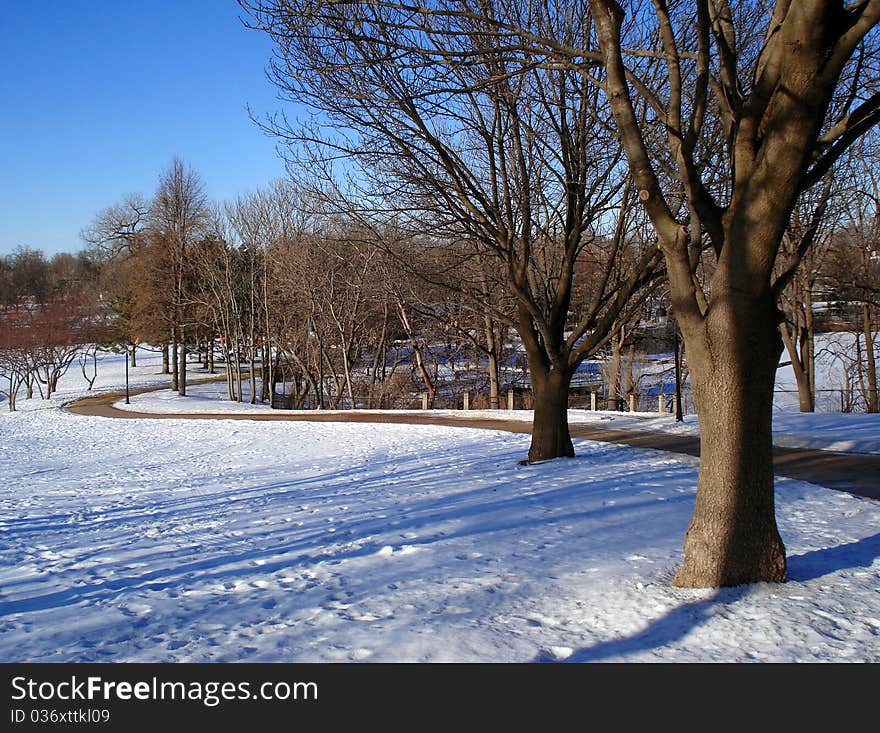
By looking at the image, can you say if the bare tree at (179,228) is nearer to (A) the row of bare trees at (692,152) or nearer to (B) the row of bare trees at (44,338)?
(B) the row of bare trees at (44,338)

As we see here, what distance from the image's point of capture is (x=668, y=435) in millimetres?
16516

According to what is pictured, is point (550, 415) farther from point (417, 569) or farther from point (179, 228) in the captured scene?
point (179, 228)

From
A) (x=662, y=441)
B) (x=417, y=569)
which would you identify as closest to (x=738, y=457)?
(x=417, y=569)

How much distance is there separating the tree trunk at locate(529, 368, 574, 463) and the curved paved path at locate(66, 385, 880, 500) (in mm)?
2675

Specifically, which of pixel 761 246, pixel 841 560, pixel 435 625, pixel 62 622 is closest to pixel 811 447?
pixel 841 560

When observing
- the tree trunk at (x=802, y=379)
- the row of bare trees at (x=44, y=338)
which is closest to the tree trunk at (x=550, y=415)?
the tree trunk at (x=802, y=379)

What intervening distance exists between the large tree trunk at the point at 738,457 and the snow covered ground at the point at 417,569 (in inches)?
9.6

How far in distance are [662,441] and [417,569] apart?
33.6 feet

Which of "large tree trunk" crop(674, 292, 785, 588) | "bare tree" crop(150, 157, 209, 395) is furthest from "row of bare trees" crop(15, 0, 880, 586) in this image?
"bare tree" crop(150, 157, 209, 395)

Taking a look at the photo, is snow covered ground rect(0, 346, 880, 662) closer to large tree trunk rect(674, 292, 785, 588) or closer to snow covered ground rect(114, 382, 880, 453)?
large tree trunk rect(674, 292, 785, 588)

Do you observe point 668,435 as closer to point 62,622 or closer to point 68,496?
point 68,496

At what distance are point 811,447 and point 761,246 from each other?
10.1m

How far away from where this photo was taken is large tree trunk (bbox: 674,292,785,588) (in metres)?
5.57

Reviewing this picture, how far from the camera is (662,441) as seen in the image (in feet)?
50.7
